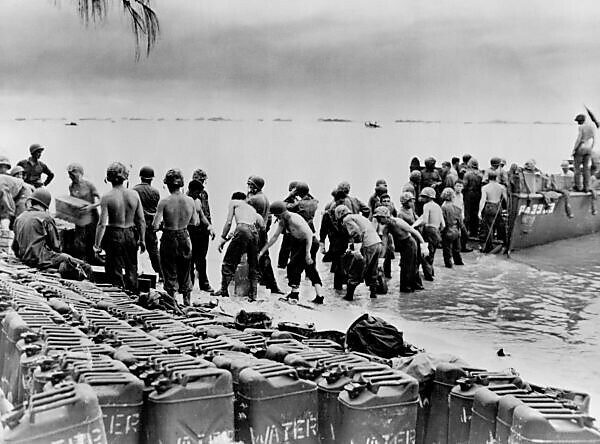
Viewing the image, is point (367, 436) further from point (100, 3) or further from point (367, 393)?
point (100, 3)

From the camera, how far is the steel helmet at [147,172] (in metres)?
6.03

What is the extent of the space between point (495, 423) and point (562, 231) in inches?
224

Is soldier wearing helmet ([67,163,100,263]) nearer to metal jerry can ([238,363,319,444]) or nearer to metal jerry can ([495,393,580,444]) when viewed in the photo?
metal jerry can ([238,363,319,444])

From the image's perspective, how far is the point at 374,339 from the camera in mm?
3859

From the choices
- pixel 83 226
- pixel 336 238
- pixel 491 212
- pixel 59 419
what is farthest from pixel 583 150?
pixel 59 419

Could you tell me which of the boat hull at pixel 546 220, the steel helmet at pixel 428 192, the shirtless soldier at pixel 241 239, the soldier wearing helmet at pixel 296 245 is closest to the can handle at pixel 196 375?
the shirtless soldier at pixel 241 239

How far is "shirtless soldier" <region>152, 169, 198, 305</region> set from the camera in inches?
222

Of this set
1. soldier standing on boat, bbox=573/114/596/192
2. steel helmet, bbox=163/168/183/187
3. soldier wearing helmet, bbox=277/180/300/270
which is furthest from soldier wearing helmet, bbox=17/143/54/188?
soldier standing on boat, bbox=573/114/596/192

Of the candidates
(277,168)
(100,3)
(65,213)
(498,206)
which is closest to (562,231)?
(498,206)

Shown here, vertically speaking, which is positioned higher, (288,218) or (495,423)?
(288,218)

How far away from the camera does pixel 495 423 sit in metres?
2.38

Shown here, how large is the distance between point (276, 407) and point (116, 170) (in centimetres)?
327

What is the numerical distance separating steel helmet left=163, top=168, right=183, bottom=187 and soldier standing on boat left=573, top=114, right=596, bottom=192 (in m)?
2.86

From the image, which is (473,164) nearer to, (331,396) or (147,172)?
(147,172)
